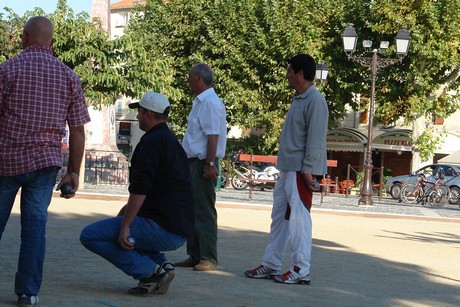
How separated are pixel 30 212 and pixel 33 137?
0.49 metres

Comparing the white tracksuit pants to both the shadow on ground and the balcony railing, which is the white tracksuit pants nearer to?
the shadow on ground

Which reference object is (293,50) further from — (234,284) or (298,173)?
(234,284)

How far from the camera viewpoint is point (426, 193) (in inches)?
1368

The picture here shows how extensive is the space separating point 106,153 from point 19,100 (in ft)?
95.8

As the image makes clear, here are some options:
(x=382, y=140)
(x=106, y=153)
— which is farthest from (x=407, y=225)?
(x=382, y=140)

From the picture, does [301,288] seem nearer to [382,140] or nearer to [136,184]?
[136,184]

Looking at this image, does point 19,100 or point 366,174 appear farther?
point 366,174

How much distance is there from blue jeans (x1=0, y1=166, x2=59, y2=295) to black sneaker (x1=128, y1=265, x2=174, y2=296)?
0.95 meters

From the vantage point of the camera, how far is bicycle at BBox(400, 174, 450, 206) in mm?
34594

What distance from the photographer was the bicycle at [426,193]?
34594 millimetres

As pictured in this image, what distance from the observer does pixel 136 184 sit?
730cm

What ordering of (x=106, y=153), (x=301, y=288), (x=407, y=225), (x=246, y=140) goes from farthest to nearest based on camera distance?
1. (x=246, y=140)
2. (x=106, y=153)
3. (x=407, y=225)
4. (x=301, y=288)

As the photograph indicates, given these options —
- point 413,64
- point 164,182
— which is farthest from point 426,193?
point 164,182

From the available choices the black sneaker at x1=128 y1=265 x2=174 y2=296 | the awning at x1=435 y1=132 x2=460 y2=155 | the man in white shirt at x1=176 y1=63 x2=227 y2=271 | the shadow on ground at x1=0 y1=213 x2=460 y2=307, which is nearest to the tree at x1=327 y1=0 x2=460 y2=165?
the awning at x1=435 y1=132 x2=460 y2=155
